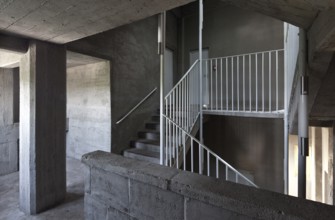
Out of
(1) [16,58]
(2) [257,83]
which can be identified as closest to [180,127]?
(1) [16,58]

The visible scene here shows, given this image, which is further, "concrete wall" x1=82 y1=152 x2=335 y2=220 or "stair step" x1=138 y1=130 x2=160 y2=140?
"stair step" x1=138 y1=130 x2=160 y2=140

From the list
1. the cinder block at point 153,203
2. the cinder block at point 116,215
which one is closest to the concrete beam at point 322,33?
the cinder block at point 153,203

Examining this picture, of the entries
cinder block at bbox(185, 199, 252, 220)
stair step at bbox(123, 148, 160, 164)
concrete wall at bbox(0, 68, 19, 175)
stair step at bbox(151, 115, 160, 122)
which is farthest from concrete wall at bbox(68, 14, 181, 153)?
cinder block at bbox(185, 199, 252, 220)

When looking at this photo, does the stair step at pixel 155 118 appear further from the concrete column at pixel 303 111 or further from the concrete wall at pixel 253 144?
the concrete column at pixel 303 111

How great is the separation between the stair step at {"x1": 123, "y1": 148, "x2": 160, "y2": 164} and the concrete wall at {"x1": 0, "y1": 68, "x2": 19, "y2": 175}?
2127 millimetres

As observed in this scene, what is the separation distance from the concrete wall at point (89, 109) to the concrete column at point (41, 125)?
109 cm

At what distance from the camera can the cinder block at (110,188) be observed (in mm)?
1338

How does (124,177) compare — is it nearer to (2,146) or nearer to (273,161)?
(2,146)

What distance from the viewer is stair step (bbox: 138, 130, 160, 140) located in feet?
12.9

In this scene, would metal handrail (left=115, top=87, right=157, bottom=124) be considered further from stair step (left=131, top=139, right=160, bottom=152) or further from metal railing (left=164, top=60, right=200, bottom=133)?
metal railing (left=164, top=60, right=200, bottom=133)

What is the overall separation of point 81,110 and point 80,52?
147cm

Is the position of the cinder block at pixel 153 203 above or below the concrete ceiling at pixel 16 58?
below

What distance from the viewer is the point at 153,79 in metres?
4.67

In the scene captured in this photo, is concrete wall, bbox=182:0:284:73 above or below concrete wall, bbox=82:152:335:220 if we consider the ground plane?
above
